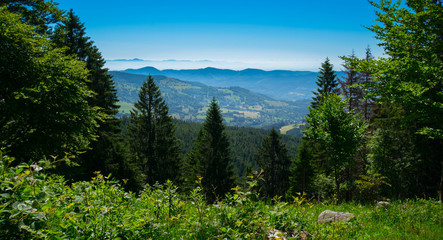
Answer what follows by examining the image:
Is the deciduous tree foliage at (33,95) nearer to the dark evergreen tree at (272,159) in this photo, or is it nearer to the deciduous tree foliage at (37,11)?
the deciduous tree foliage at (37,11)

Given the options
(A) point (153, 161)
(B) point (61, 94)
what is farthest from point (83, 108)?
(A) point (153, 161)

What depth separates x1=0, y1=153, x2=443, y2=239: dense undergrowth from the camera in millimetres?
2020

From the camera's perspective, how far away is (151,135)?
28.9 metres

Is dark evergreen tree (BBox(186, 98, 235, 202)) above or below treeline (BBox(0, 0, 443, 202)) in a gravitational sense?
below

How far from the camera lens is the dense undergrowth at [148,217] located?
2.02 metres

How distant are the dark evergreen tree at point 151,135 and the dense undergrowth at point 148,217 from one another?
2473cm

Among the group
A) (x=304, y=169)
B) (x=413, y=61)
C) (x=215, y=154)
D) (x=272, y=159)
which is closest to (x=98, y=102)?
(x=215, y=154)

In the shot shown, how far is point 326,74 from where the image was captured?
32094mm

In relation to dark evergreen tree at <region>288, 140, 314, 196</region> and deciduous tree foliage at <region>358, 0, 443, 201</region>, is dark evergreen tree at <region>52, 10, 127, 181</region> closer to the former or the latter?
deciduous tree foliage at <region>358, 0, 443, 201</region>

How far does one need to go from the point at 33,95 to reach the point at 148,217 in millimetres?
8903

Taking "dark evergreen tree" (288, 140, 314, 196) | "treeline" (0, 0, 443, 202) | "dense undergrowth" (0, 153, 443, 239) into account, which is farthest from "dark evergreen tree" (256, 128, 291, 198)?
"dense undergrowth" (0, 153, 443, 239)

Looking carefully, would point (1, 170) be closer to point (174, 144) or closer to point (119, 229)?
point (119, 229)

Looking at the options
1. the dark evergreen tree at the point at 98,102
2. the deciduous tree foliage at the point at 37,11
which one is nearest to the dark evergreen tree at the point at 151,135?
the dark evergreen tree at the point at 98,102

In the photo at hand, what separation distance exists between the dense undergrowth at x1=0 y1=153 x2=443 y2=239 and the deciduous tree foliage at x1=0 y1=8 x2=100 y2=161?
6.54 meters
